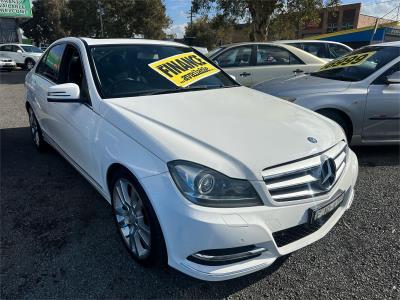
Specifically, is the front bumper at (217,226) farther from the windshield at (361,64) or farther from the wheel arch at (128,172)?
the windshield at (361,64)

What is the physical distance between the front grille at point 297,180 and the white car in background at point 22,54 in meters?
22.2

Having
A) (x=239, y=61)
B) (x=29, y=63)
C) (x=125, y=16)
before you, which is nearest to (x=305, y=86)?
(x=239, y=61)

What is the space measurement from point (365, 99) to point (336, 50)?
5498 mm

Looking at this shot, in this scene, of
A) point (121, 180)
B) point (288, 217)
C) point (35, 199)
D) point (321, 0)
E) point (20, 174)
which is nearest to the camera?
point (288, 217)

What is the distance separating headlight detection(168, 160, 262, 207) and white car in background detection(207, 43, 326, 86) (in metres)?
6.20

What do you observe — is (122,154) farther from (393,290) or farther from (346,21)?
(346,21)

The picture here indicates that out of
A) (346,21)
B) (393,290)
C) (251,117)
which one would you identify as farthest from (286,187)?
(346,21)

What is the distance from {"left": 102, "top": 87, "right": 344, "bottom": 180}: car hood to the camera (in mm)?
2088

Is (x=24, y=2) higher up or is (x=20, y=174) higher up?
(x=24, y=2)

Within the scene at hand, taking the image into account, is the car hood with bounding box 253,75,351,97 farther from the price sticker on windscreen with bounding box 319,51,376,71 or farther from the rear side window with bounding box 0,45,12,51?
the rear side window with bounding box 0,45,12,51

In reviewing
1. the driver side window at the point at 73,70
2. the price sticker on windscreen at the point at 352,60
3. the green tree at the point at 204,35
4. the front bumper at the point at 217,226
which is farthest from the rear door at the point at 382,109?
the green tree at the point at 204,35

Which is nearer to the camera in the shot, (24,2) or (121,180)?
(121,180)

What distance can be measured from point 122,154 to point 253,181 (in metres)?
0.93

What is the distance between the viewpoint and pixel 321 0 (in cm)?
1516
